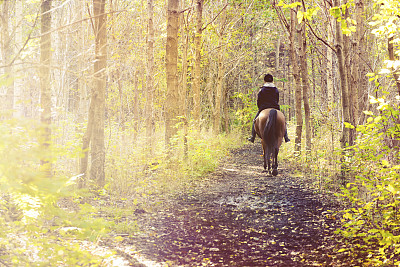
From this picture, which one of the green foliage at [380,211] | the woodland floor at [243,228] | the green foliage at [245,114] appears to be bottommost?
the woodland floor at [243,228]

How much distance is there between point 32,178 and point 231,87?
861 inches

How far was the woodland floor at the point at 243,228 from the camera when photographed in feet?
14.8

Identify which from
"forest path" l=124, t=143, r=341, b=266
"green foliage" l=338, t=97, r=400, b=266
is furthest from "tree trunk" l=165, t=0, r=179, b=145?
"green foliage" l=338, t=97, r=400, b=266

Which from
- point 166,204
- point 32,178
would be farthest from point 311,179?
point 32,178

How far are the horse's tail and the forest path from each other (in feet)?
3.57

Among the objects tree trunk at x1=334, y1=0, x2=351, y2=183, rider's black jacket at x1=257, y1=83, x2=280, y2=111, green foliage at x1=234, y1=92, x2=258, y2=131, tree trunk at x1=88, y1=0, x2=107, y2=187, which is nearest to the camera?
tree trunk at x1=334, y1=0, x2=351, y2=183

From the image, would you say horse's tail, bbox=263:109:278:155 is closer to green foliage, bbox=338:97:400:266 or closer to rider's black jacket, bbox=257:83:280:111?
rider's black jacket, bbox=257:83:280:111

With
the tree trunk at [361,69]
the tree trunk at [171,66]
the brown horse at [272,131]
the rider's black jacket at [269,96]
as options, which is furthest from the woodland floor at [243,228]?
the tree trunk at [361,69]

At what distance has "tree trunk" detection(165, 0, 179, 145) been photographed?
387 inches

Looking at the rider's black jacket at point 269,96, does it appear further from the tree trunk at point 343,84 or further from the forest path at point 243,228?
the tree trunk at point 343,84

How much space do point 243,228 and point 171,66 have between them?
226 inches

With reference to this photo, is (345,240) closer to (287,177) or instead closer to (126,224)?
(126,224)

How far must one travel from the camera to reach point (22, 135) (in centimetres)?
271

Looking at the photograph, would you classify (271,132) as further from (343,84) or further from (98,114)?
(98,114)
